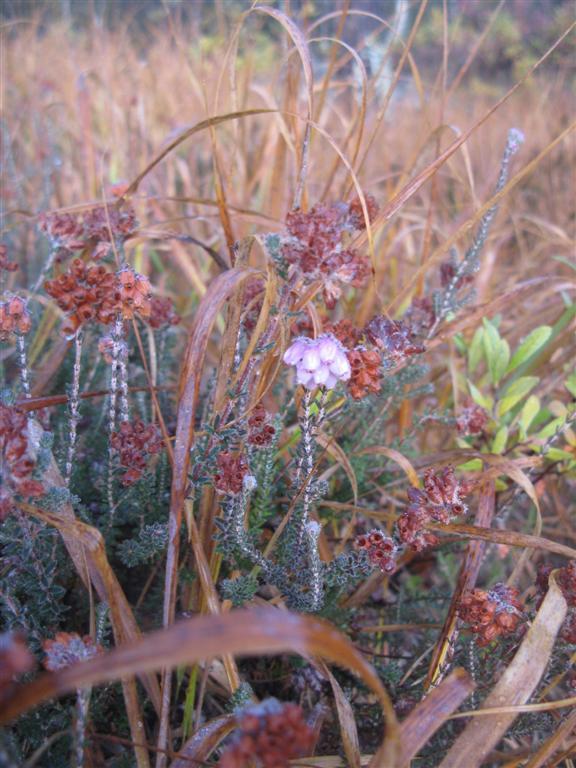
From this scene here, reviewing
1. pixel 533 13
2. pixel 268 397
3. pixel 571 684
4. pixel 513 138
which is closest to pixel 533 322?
pixel 513 138

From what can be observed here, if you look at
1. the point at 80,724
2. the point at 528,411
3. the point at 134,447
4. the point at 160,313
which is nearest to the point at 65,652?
the point at 80,724

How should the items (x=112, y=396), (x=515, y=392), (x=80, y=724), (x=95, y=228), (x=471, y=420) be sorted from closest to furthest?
(x=80, y=724), (x=112, y=396), (x=95, y=228), (x=471, y=420), (x=515, y=392)

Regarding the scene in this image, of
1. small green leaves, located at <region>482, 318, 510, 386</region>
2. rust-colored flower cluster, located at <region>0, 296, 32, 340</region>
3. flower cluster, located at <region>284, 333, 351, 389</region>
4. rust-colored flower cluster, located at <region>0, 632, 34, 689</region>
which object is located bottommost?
small green leaves, located at <region>482, 318, 510, 386</region>

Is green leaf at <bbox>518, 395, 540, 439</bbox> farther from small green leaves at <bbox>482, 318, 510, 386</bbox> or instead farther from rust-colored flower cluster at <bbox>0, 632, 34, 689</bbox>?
rust-colored flower cluster at <bbox>0, 632, 34, 689</bbox>

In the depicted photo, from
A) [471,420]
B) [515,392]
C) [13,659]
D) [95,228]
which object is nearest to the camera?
[13,659]

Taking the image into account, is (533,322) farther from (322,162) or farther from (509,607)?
(322,162)

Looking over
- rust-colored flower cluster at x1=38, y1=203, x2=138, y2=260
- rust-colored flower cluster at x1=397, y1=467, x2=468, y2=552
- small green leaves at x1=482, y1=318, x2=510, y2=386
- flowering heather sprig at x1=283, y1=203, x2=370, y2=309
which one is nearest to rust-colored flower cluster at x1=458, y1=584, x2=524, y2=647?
rust-colored flower cluster at x1=397, y1=467, x2=468, y2=552

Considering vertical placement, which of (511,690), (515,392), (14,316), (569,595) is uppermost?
(14,316)

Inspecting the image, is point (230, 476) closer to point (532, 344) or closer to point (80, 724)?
point (80, 724)
